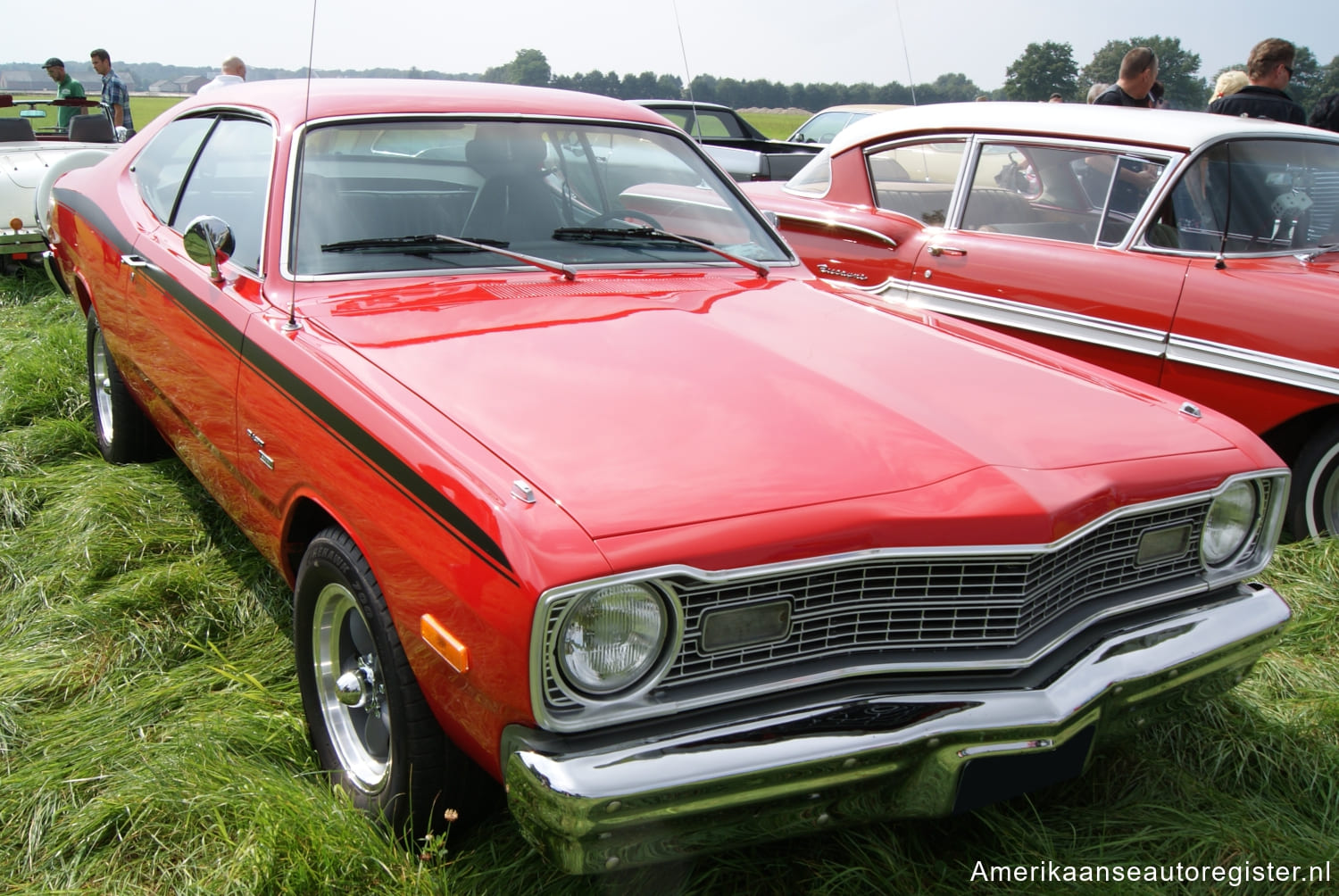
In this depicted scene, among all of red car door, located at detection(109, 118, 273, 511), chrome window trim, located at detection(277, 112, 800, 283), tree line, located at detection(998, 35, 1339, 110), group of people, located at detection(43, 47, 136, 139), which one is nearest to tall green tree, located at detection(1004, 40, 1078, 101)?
tree line, located at detection(998, 35, 1339, 110)

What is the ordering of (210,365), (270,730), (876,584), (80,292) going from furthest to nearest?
(80,292) → (210,365) → (270,730) → (876,584)

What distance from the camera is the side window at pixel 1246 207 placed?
4094mm

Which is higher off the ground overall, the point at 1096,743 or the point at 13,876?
the point at 1096,743

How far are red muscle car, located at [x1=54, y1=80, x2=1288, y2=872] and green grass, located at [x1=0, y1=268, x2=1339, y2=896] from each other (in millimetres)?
157

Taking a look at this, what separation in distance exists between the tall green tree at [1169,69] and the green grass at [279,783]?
2389cm

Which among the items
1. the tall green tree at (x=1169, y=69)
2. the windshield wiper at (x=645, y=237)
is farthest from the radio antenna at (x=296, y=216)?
the tall green tree at (x=1169, y=69)

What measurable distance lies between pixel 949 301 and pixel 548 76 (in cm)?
220

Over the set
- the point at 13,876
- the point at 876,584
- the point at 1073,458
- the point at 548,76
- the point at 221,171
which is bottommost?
the point at 13,876

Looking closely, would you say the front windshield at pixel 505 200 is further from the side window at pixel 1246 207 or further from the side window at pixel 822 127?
the side window at pixel 822 127

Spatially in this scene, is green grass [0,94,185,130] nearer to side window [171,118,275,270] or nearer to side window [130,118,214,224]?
side window [130,118,214,224]

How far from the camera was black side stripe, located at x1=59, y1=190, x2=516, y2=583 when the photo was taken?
1.80 metres

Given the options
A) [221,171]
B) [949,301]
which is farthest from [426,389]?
[949,301]

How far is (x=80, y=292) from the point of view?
4.55 metres

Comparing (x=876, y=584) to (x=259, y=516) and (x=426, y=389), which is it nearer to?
(x=426, y=389)
